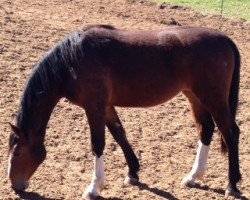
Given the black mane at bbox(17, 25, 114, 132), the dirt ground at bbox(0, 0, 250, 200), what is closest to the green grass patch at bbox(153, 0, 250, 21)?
the dirt ground at bbox(0, 0, 250, 200)

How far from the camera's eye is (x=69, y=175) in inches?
231

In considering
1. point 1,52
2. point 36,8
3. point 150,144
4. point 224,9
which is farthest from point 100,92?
point 224,9

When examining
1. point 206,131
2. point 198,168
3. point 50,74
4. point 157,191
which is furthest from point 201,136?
point 50,74

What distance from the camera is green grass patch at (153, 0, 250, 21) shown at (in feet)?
46.4

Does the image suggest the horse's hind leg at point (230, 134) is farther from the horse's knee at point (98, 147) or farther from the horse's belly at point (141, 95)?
the horse's knee at point (98, 147)

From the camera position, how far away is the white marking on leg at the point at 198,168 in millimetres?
5754

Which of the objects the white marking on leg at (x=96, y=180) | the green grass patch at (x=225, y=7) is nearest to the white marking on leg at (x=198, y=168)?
the white marking on leg at (x=96, y=180)

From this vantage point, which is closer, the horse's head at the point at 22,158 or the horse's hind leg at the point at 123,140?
the horse's head at the point at 22,158

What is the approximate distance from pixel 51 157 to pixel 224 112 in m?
2.18

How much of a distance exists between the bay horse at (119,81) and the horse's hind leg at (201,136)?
170mm

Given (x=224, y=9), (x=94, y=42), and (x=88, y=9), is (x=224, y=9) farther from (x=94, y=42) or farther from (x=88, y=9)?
(x=94, y=42)

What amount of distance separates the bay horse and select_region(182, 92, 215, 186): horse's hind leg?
6.7 inches

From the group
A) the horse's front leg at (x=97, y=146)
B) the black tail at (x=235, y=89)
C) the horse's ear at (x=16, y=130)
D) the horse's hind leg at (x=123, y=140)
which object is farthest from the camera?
the horse's hind leg at (x=123, y=140)

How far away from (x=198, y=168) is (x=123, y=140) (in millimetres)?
893
